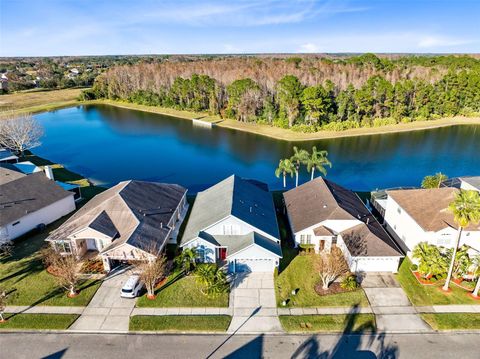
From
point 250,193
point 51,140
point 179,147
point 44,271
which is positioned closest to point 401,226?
point 250,193

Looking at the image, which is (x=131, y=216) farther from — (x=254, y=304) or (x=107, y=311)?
(x=254, y=304)

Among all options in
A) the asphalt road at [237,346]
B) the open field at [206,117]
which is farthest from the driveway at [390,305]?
the open field at [206,117]

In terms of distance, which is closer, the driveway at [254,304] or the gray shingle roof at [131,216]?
the driveway at [254,304]

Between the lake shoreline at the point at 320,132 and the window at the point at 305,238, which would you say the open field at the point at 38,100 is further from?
the window at the point at 305,238

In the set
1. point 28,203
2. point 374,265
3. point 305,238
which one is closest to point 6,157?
point 28,203

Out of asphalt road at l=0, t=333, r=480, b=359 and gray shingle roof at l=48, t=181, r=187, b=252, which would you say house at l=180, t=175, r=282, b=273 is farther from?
asphalt road at l=0, t=333, r=480, b=359

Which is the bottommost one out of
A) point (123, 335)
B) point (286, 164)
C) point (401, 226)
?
point (123, 335)

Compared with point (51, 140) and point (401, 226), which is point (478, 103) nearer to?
point (401, 226)

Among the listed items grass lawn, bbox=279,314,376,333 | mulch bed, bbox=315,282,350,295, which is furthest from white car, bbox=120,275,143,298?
mulch bed, bbox=315,282,350,295
